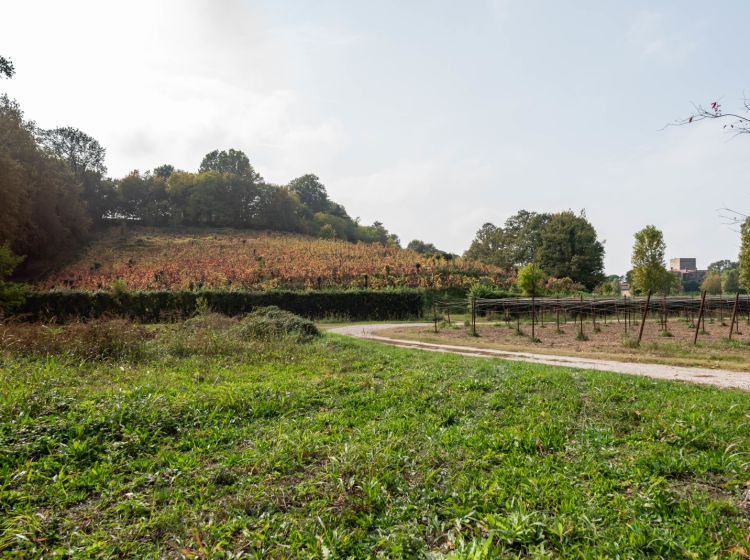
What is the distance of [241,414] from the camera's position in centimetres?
549

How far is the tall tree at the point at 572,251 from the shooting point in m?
52.8

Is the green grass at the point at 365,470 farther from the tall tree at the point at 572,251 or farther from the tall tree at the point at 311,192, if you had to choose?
the tall tree at the point at 311,192

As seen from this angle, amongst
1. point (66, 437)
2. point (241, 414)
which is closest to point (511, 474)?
point (241, 414)

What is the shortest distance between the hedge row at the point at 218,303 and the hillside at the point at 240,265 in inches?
118

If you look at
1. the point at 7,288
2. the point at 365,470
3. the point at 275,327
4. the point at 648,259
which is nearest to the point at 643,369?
the point at 365,470

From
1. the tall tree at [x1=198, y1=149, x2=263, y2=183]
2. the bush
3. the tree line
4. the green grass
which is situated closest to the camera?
the green grass

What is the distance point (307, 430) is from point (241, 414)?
1.04 metres

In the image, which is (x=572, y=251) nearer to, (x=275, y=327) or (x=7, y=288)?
(x=275, y=327)

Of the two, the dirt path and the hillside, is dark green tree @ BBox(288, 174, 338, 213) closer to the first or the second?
the hillside

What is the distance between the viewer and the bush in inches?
488

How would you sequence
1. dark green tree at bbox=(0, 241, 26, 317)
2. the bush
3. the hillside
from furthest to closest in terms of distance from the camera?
1. the hillside
2. dark green tree at bbox=(0, 241, 26, 317)
3. the bush

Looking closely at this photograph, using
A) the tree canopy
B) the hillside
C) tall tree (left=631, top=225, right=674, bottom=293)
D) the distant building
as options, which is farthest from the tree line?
the distant building

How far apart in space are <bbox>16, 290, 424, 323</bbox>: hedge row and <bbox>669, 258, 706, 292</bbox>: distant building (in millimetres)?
81987

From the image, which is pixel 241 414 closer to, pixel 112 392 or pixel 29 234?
pixel 112 392
